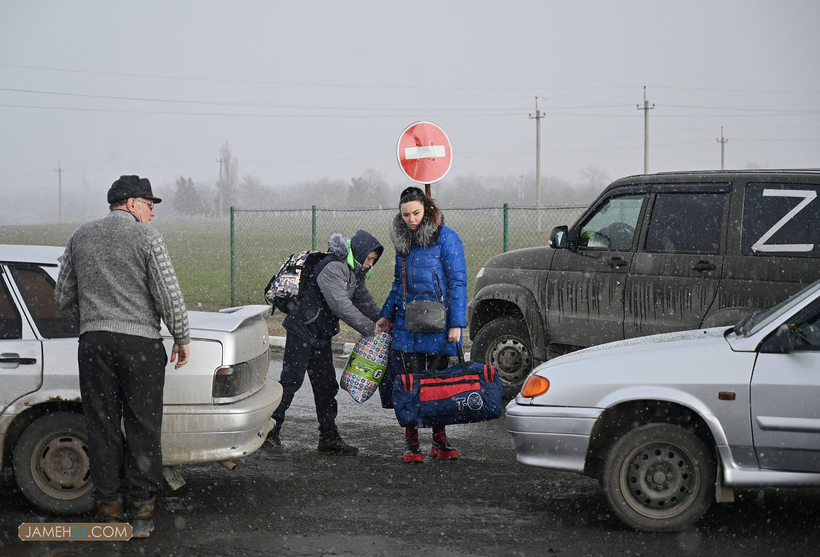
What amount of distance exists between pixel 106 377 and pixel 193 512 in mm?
1022

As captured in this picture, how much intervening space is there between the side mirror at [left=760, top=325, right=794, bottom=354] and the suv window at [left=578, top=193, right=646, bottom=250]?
305cm

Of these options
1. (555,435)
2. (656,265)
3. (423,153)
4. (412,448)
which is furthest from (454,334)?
(423,153)

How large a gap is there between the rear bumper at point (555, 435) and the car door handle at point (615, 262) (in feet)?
9.26

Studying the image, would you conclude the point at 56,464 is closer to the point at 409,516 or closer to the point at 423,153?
the point at 409,516

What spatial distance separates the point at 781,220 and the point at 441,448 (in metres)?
3.04

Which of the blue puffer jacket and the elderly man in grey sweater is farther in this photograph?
the blue puffer jacket

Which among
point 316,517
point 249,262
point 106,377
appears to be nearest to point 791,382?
point 316,517

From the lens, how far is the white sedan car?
5.08 metres

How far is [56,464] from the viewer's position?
5.12 m

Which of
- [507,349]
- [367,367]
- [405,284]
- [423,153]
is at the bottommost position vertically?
[507,349]

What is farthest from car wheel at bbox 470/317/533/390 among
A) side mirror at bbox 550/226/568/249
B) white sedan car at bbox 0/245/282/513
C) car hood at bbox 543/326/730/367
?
white sedan car at bbox 0/245/282/513

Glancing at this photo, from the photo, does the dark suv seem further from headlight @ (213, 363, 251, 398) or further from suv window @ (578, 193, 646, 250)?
headlight @ (213, 363, 251, 398)

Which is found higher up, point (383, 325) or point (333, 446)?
point (383, 325)

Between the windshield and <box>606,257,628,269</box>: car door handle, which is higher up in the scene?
<box>606,257,628,269</box>: car door handle
